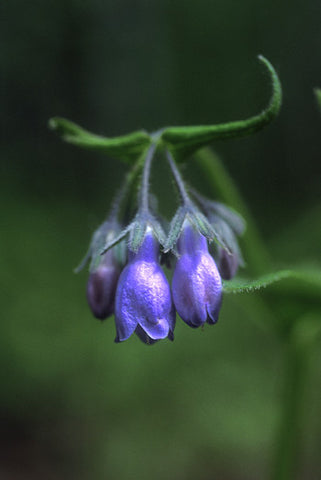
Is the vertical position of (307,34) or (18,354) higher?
(307,34)

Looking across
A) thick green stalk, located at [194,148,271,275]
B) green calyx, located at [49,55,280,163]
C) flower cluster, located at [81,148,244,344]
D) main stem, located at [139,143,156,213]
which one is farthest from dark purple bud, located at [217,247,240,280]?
thick green stalk, located at [194,148,271,275]

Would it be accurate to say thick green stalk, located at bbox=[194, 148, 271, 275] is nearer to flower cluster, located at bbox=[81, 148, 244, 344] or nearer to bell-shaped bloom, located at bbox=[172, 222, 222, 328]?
flower cluster, located at bbox=[81, 148, 244, 344]

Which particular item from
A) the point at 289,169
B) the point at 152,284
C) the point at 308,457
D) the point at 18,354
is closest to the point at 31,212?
the point at 18,354

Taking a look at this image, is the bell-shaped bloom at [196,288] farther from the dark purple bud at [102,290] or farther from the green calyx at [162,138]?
the green calyx at [162,138]

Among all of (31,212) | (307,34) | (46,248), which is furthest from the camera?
(307,34)

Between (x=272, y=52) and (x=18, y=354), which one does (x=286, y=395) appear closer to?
(x=18, y=354)

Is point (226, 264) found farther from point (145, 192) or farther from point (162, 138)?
point (162, 138)

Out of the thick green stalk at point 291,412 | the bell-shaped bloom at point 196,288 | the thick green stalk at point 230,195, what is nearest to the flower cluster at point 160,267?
the bell-shaped bloom at point 196,288

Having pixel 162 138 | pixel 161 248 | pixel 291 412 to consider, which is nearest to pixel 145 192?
pixel 161 248
